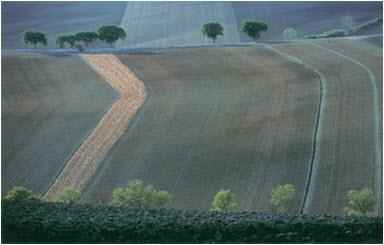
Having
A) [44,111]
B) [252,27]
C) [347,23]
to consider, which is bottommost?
[44,111]

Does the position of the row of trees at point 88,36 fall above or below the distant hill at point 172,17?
below

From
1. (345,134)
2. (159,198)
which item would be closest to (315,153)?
(345,134)

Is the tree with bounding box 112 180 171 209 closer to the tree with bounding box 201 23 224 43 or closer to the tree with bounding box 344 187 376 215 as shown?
the tree with bounding box 344 187 376 215

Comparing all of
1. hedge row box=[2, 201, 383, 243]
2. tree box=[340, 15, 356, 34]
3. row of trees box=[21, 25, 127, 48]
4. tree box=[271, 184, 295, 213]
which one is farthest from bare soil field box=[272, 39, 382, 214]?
row of trees box=[21, 25, 127, 48]

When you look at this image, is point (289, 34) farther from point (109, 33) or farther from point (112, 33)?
point (109, 33)

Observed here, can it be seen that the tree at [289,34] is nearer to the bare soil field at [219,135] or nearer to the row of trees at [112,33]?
the row of trees at [112,33]

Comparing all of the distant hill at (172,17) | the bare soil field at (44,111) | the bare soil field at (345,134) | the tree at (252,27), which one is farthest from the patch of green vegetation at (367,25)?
the bare soil field at (44,111)
